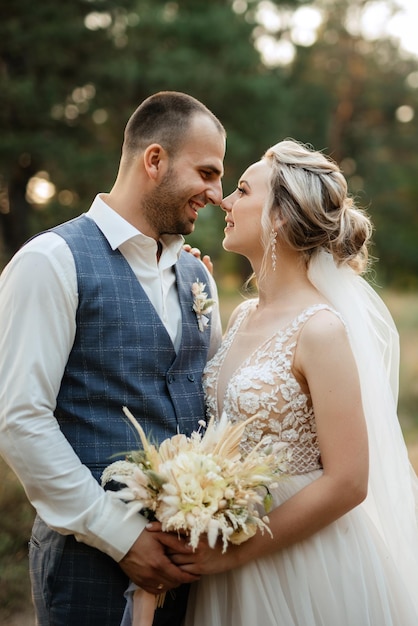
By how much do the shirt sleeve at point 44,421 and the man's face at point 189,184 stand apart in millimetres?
638

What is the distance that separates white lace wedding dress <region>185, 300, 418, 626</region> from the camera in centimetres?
292

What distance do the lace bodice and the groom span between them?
23cm

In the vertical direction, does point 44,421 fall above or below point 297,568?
above

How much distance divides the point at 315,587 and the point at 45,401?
4.11 feet

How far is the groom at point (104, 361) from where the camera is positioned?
272cm

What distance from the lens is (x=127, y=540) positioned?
2.71m

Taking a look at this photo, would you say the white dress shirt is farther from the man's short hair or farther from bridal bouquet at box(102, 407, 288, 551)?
the man's short hair

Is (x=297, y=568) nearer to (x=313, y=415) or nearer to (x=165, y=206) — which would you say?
(x=313, y=415)

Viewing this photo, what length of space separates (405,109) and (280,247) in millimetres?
27267

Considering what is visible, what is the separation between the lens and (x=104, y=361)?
2922 millimetres

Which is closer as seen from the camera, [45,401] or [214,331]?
[45,401]

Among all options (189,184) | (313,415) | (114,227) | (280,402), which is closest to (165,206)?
(189,184)

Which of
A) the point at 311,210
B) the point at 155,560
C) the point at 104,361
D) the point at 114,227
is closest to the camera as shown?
the point at 155,560

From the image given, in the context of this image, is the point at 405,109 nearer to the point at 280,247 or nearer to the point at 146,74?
the point at 146,74
